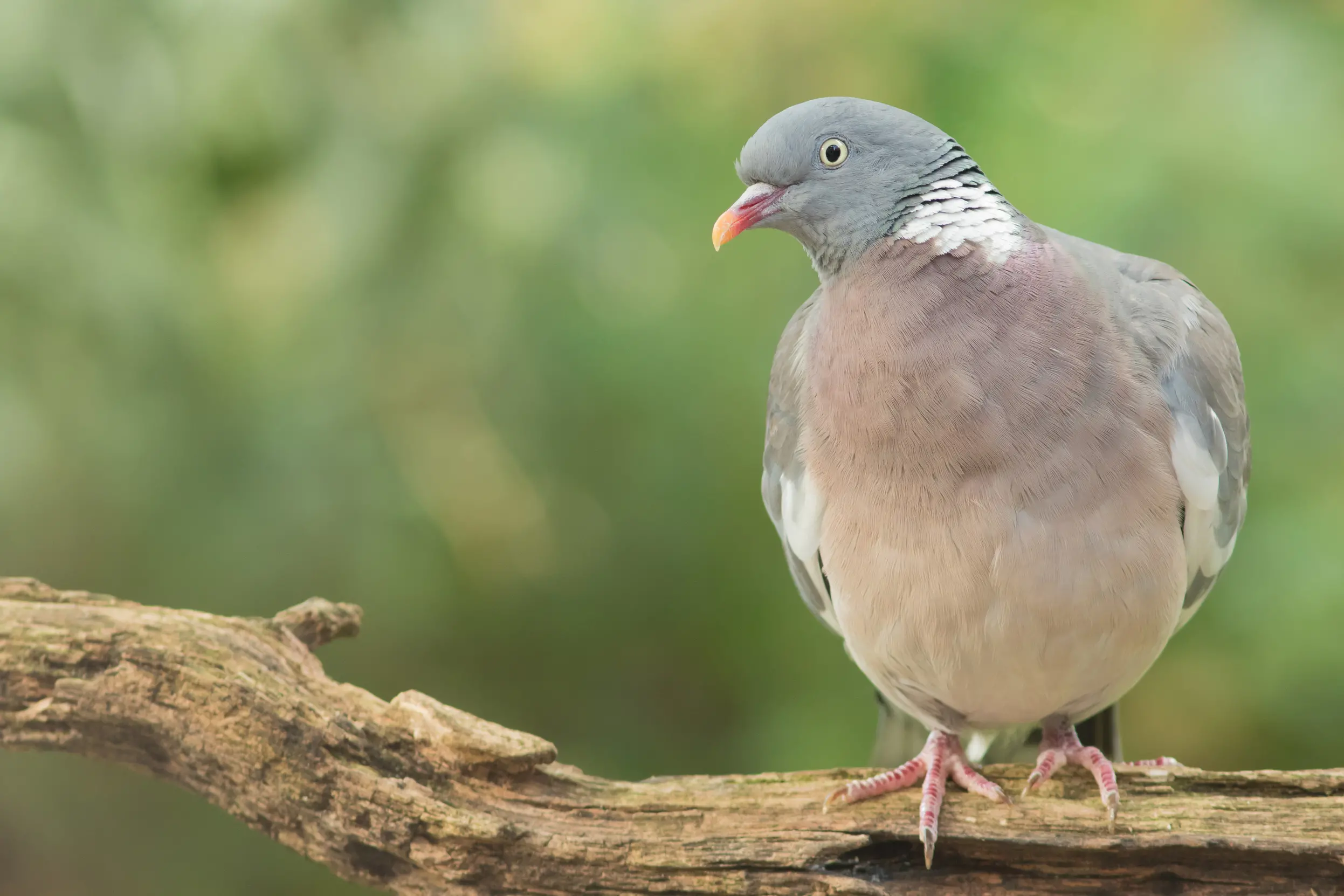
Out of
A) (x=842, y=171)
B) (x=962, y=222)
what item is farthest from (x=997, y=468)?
(x=842, y=171)

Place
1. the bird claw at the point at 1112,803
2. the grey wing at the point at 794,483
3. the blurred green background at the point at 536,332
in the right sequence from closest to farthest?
the bird claw at the point at 1112,803 < the grey wing at the point at 794,483 < the blurred green background at the point at 536,332

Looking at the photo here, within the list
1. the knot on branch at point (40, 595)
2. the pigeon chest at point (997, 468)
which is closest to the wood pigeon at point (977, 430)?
the pigeon chest at point (997, 468)

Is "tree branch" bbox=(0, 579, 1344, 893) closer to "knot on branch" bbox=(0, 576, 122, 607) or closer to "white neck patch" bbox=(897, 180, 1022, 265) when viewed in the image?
"knot on branch" bbox=(0, 576, 122, 607)

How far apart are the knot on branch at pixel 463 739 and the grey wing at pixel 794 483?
0.58m

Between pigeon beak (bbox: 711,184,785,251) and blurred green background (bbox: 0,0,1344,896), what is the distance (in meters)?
1.42

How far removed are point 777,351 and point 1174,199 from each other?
160cm

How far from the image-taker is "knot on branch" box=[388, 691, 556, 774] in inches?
77.6

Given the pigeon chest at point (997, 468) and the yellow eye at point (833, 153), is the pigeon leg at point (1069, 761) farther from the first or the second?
the yellow eye at point (833, 153)

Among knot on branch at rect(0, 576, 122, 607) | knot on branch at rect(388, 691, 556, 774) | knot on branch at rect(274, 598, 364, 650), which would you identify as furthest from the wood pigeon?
knot on branch at rect(0, 576, 122, 607)

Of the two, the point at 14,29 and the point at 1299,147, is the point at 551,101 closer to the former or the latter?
the point at 14,29

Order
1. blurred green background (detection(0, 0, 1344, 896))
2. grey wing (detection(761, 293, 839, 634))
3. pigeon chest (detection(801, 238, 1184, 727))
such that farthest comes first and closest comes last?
1. blurred green background (detection(0, 0, 1344, 896))
2. grey wing (detection(761, 293, 839, 634))
3. pigeon chest (detection(801, 238, 1184, 727))

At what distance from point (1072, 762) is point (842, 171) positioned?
1.15m

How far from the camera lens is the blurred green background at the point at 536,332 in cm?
320

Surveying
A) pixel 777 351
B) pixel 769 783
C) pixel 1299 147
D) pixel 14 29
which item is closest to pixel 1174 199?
pixel 1299 147
